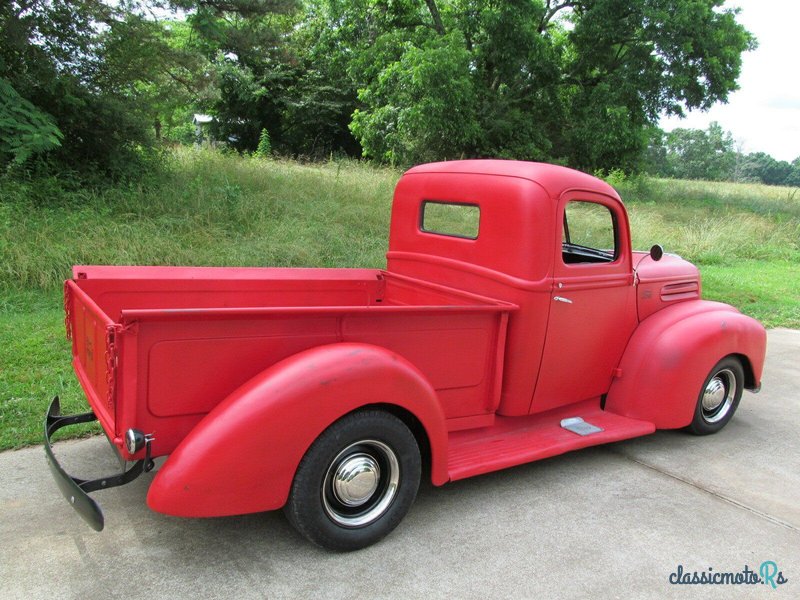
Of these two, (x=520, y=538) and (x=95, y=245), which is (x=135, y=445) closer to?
(x=520, y=538)

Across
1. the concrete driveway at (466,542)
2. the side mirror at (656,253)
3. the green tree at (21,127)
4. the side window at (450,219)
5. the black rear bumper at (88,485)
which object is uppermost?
the green tree at (21,127)

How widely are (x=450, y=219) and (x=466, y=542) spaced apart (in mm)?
2365

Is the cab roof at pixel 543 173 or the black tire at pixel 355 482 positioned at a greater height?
the cab roof at pixel 543 173

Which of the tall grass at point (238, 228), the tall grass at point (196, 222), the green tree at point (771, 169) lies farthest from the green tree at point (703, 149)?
the tall grass at point (196, 222)

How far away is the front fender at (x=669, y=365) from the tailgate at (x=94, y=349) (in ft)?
9.97

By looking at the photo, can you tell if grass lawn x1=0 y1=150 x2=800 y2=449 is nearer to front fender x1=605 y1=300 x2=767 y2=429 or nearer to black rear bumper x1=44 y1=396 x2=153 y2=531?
black rear bumper x1=44 y1=396 x2=153 y2=531

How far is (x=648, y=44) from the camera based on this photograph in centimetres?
1752

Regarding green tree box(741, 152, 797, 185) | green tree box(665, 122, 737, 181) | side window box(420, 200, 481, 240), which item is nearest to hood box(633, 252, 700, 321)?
side window box(420, 200, 481, 240)

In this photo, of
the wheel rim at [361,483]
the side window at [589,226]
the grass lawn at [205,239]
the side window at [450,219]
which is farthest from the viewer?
the side window at [589,226]

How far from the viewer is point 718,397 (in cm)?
445

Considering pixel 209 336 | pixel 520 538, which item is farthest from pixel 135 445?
pixel 520 538

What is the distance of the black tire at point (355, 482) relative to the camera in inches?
104

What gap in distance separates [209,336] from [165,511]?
0.69 meters

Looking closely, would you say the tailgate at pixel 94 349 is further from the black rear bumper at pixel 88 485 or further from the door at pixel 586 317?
the door at pixel 586 317
